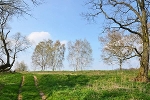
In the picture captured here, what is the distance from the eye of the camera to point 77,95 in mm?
15922

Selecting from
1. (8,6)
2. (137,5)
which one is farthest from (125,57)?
(8,6)

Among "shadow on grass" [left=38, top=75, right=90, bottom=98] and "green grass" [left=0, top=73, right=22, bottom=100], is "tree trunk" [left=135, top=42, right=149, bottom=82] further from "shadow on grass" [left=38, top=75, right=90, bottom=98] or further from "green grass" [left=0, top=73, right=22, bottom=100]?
"green grass" [left=0, top=73, right=22, bottom=100]

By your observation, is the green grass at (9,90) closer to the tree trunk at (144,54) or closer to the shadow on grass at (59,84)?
the shadow on grass at (59,84)

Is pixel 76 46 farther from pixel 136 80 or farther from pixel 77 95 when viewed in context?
pixel 77 95

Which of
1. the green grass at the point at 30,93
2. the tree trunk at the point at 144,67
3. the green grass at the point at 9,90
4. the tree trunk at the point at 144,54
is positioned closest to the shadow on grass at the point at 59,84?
the green grass at the point at 30,93

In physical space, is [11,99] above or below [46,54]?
below

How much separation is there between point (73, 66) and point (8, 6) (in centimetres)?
7641

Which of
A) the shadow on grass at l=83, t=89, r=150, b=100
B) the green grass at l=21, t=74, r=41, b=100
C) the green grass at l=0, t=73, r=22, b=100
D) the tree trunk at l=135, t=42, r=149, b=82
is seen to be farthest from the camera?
the tree trunk at l=135, t=42, r=149, b=82

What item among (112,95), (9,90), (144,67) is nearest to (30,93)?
(9,90)

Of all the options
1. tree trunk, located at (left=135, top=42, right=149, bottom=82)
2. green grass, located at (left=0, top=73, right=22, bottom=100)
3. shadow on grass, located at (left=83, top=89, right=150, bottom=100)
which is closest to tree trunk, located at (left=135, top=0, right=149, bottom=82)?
tree trunk, located at (left=135, top=42, right=149, bottom=82)

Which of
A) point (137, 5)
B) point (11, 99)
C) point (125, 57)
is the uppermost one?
point (137, 5)

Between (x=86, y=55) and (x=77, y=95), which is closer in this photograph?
(x=77, y=95)

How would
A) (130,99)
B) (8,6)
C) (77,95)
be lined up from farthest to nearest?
(8,6) → (77,95) → (130,99)

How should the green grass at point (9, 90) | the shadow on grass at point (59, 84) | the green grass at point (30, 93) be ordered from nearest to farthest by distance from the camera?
1. the green grass at point (9, 90)
2. the green grass at point (30, 93)
3. the shadow on grass at point (59, 84)
